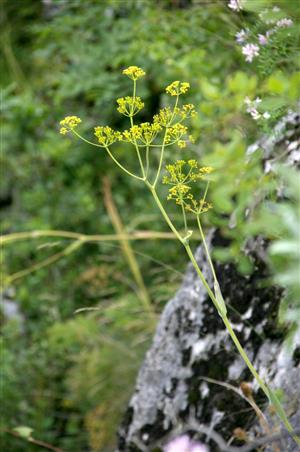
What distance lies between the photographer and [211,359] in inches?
79.9

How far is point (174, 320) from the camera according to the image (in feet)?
7.11

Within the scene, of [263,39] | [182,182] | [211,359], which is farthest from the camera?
[211,359]

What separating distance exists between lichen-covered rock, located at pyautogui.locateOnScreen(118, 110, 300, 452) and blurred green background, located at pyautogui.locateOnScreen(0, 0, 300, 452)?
16 cm

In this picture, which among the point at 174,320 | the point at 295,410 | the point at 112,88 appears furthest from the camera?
the point at 112,88

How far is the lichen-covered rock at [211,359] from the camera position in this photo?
6.14 feet

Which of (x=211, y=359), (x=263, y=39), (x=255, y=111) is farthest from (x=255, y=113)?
(x=211, y=359)

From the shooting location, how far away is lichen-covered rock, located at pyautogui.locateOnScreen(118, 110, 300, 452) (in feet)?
6.14

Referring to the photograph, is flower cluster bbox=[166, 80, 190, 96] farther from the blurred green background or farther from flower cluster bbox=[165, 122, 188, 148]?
the blurred green background

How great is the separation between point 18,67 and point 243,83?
3920 mm

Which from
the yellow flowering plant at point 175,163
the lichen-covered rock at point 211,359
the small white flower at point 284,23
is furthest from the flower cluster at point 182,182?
the lichen-covered rock at point 211,359

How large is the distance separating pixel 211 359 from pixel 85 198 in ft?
7.31

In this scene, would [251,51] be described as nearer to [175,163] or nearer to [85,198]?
[175,163]

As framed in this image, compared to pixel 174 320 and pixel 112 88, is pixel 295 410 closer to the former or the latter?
pixel 174 320

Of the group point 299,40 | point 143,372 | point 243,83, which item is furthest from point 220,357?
point 243,83
